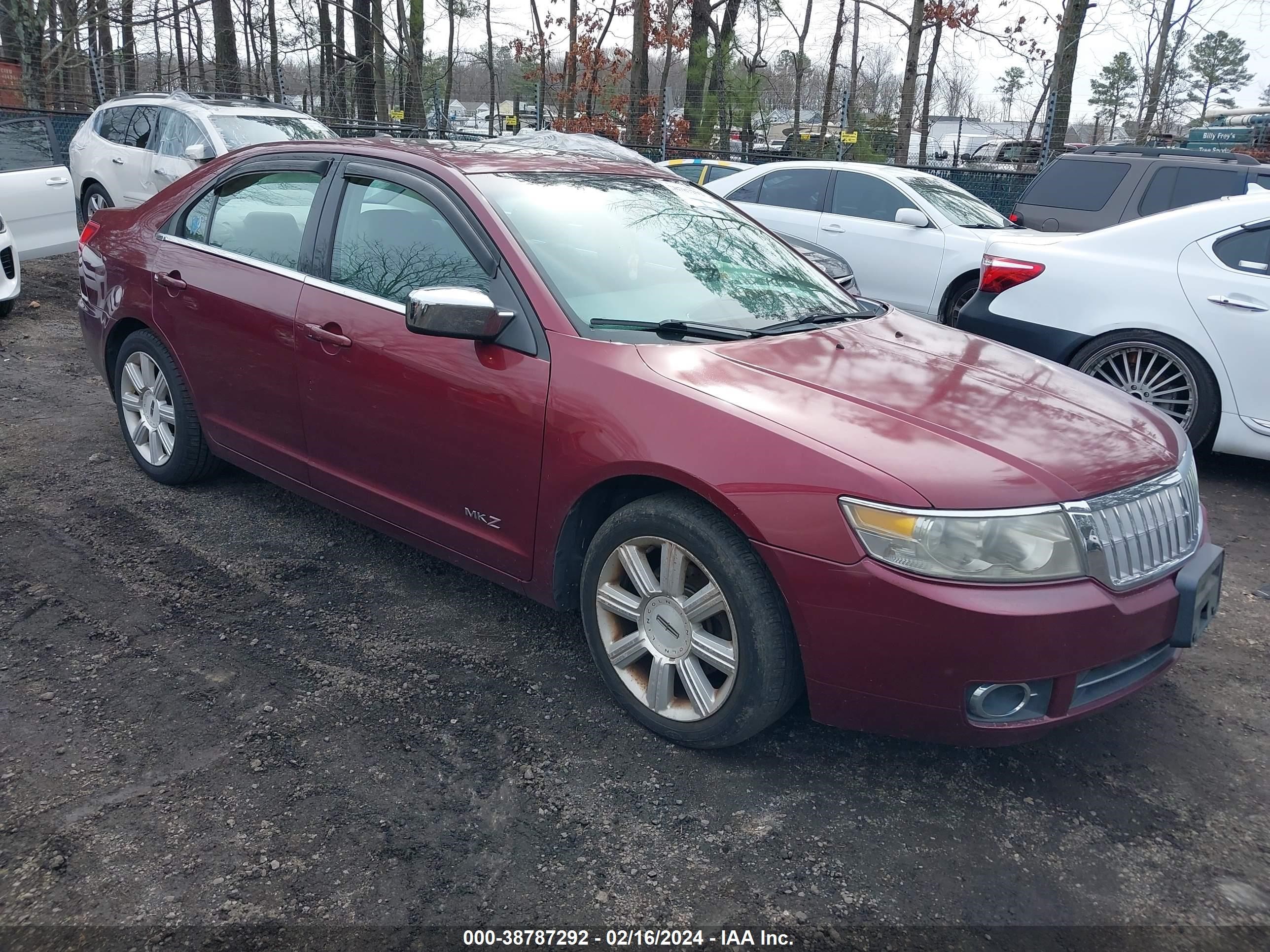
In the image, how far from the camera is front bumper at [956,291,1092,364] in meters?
6.00

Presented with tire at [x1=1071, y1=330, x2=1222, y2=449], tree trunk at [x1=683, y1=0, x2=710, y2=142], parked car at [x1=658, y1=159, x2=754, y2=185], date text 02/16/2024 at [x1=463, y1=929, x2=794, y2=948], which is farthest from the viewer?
tree trunk at [x1=683, y1=0, x2=710, y2=142]

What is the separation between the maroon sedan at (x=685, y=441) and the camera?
2.57m

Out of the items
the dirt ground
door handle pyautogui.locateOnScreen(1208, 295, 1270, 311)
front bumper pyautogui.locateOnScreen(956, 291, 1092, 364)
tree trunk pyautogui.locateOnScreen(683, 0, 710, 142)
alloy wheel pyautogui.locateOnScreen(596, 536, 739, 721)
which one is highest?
tree trunk pyautogui.locateOnScreen(683, 0, 710, 142)

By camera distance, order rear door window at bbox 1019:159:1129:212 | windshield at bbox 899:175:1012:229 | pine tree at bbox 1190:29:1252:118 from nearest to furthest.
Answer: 1. windshield at bbox 899:175:1012:229
2. rear door window at bbox 1019:159:1129:212
3. pine tree at bbox 1190:29:1252:118

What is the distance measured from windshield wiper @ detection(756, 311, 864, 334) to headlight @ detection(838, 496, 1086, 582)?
107 cm

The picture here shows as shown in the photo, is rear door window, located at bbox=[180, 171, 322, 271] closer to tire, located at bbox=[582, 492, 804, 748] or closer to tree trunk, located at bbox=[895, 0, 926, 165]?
tire, located at bbox=[582, 492, 804, 748]

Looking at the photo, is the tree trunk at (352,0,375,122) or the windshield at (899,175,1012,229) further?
the tree trunk at (352,0,375,122)

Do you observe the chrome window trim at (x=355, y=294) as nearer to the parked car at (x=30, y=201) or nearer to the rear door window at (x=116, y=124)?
the parked car at (x=30, y=201)

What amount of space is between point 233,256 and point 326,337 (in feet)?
2.83

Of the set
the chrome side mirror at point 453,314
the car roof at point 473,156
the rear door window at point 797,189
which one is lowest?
the chrome side mirror at point 453,314

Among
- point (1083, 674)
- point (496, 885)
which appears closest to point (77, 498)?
point (496, 885)

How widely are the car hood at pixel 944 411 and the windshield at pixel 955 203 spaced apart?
18.8 ft

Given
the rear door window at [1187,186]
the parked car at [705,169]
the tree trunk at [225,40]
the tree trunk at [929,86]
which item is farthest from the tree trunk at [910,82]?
the tree trunk at [225,40]

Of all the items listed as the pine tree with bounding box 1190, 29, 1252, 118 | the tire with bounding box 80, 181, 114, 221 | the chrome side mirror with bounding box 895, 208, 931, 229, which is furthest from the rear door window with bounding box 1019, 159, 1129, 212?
the pine tree with bounding box 1190, 29, 1252, 118
